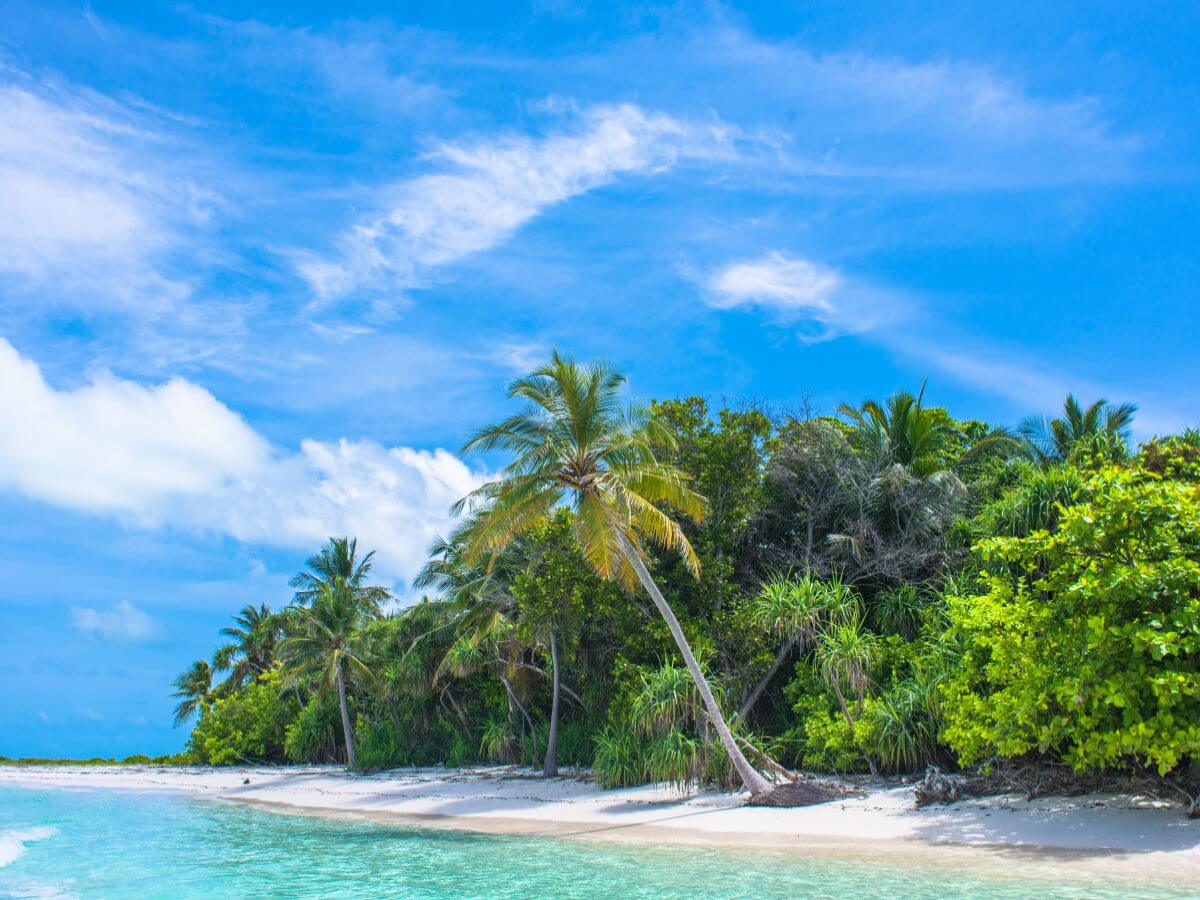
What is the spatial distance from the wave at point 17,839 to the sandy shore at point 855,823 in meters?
5.17

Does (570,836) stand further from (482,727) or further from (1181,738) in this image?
(482,727)

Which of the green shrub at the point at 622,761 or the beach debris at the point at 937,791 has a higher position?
the green shrub at the point at 622,761

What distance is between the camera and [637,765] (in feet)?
59.5

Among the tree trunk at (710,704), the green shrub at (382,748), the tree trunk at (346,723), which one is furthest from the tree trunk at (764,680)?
the tree trunk at (346,723)

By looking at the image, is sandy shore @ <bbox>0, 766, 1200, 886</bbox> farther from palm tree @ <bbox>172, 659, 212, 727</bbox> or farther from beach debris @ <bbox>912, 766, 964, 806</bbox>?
palm tree @ <bbox>172, 659, 212, 727</bbox>

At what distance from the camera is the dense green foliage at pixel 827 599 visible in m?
10.6

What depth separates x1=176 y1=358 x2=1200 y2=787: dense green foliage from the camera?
1060 cm

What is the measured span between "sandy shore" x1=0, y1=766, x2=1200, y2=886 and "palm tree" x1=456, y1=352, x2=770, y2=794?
1920 mm

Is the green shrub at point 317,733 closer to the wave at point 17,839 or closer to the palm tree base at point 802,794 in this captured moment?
the wave at point 17,839

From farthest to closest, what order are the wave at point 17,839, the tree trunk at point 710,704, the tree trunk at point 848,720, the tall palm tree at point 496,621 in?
the tall palm tree at point 496,621 < the wave at point 17,839 < the tree trunk at point 848,720 < the tree trunk at point 710,704

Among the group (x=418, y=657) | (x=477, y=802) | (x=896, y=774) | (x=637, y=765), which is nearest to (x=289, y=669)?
(x=418, y=657)

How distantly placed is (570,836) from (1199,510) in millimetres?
9992

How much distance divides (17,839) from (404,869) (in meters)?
12.2

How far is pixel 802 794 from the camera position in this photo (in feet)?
47.8
